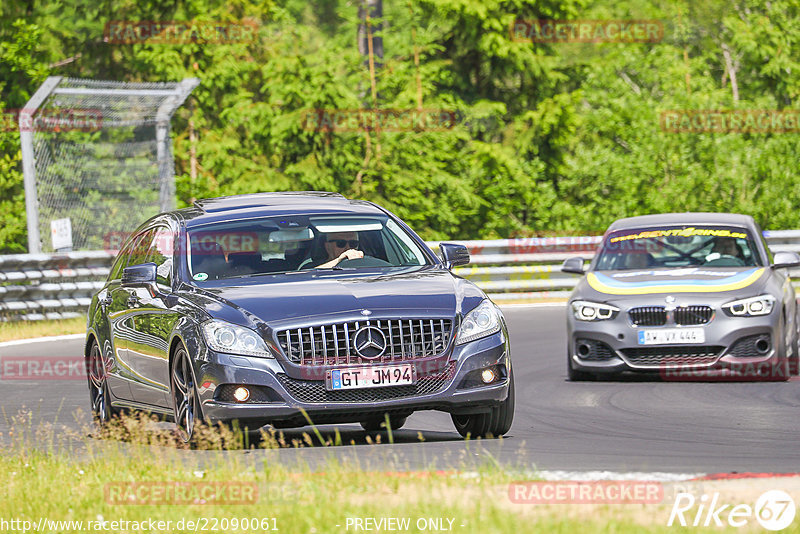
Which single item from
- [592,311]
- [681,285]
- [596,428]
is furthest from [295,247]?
[681,285]

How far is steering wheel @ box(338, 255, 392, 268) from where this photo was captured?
10.1m

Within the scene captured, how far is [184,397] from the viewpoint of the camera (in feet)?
30.8

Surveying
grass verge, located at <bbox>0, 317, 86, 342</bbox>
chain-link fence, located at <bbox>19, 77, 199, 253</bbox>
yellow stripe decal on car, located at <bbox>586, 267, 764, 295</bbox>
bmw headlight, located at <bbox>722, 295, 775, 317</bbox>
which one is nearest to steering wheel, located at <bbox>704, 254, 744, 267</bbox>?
yellow stripe decal on car, located at <bbox>586, 267, 764, 295</bbox>

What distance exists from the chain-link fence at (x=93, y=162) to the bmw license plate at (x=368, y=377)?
13.0 m

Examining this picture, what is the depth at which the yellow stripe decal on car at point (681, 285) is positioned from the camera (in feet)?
43.1

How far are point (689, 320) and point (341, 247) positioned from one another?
3.97 metres

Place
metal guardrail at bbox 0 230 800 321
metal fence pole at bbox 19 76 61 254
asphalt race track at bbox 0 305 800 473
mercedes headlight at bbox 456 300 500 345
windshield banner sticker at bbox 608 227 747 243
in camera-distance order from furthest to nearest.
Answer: metal guardrail at bbox 0 230 800 321
metal fence pole at bbox 19 76 61 254
windshield banner sticker at bbox 608 227 747 243
mercedes headlight at bbox 456 300 500 345
asphalt race track at bbox 0 305 800 473

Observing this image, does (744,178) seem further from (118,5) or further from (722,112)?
(118,5)

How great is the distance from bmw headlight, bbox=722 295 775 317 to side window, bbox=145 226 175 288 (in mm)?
4924

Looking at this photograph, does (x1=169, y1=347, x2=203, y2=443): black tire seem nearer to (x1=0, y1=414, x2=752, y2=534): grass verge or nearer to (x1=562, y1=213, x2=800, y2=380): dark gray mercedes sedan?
(x1=0, y1=414, x2=752, y2=534): grass verge

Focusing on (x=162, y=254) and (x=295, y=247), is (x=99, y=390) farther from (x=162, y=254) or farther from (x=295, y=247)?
(x=295, y=247)

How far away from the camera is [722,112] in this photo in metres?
33.7

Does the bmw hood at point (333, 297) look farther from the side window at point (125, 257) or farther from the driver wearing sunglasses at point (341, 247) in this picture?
the side window at point (125, 257)

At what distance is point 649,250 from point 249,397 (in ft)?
22.1
